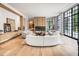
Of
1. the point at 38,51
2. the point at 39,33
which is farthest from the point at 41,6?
the point at 38,51

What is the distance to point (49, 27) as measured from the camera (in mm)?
16375

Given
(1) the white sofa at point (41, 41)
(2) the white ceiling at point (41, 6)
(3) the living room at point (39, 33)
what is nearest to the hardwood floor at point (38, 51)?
(3) the living room at point (39, 33)

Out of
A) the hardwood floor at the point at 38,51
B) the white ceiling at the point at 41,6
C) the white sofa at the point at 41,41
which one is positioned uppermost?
the white ceiling at the point at 41,6

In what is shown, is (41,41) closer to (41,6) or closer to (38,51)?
(38,51)

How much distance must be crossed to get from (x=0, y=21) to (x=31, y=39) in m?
4.93

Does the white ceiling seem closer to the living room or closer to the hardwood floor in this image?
the living room

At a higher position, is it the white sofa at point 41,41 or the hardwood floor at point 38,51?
the white sofa at point 41,41

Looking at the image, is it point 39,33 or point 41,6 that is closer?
point 39,33

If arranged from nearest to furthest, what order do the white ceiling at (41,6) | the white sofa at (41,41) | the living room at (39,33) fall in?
1. the living room at (39,33)
2. the white sofa at (41,41)
3. the white ceiling at (41,6)

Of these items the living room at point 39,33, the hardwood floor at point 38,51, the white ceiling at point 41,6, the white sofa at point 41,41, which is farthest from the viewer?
the white ceiling at point 41,6

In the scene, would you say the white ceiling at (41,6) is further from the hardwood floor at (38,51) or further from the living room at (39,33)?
the hardwood floor at (38,51)

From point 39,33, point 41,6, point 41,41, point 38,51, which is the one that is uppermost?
point 41,6

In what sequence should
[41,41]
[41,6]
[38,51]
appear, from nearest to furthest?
[38,51] → [41,41] → [41,6]

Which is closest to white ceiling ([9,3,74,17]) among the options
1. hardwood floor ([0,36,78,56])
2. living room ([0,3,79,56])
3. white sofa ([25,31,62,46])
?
living room ([0,3,79,56])
